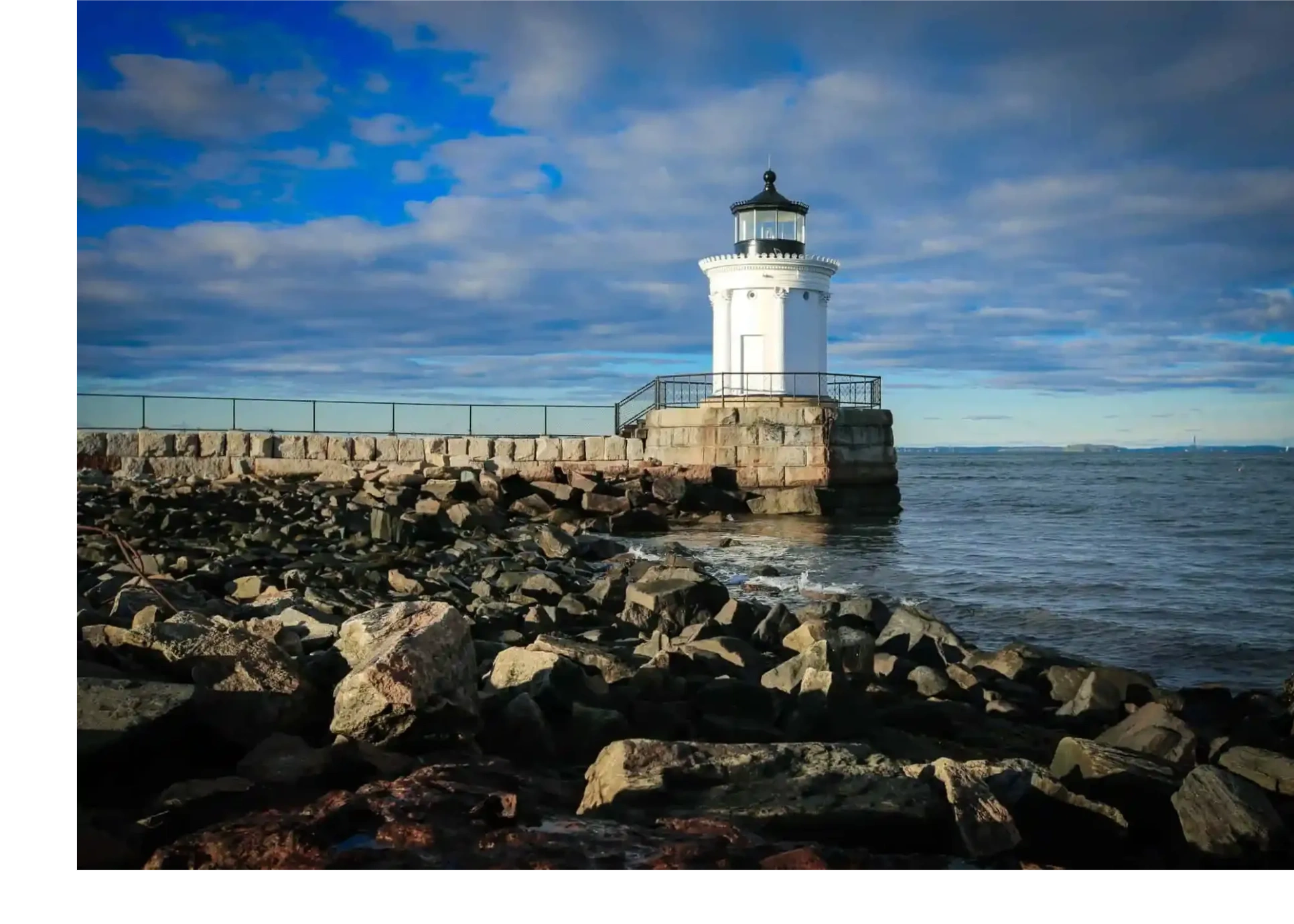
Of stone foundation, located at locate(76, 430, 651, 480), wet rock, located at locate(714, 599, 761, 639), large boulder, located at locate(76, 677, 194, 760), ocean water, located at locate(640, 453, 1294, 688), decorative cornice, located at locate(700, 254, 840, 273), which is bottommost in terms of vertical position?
ocean water, located at locate(640, 453, 1294, 688)

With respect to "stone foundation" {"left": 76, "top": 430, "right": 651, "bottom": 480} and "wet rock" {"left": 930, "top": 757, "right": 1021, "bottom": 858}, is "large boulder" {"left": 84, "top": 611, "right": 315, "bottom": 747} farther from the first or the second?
"stone foundation" {"left": 76, "top": 430, "right": 651, "bottom": 480}

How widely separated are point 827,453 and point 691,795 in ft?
58.7

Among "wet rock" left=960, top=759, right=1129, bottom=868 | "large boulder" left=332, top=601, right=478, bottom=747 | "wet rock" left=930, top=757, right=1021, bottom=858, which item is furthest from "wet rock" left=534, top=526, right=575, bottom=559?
"wet rock" left=930, top=757, right=1021, bottom=858

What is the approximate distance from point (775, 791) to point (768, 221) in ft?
68.9

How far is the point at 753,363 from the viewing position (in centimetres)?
2247

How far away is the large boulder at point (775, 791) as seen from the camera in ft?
9.33

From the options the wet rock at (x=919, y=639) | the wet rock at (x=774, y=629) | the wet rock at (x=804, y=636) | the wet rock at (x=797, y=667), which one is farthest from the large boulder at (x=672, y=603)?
the wet rock at (x=797, y=667)

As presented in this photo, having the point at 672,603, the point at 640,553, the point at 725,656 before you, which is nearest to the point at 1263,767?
the point at 725,656

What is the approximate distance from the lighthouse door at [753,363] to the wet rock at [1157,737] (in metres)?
18.1

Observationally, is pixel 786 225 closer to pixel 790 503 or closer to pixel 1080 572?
pixel 790 503

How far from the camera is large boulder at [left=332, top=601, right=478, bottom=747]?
3.22 metres

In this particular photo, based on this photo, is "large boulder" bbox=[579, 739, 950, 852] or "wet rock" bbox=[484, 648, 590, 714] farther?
"wet rock" bbox=[484, 648, 590, 714]

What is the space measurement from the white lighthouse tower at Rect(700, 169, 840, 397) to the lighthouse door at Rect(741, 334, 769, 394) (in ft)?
0.05

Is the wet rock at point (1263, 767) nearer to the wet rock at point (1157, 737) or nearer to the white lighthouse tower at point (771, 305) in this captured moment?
the wet rock at point (1157, 737)
